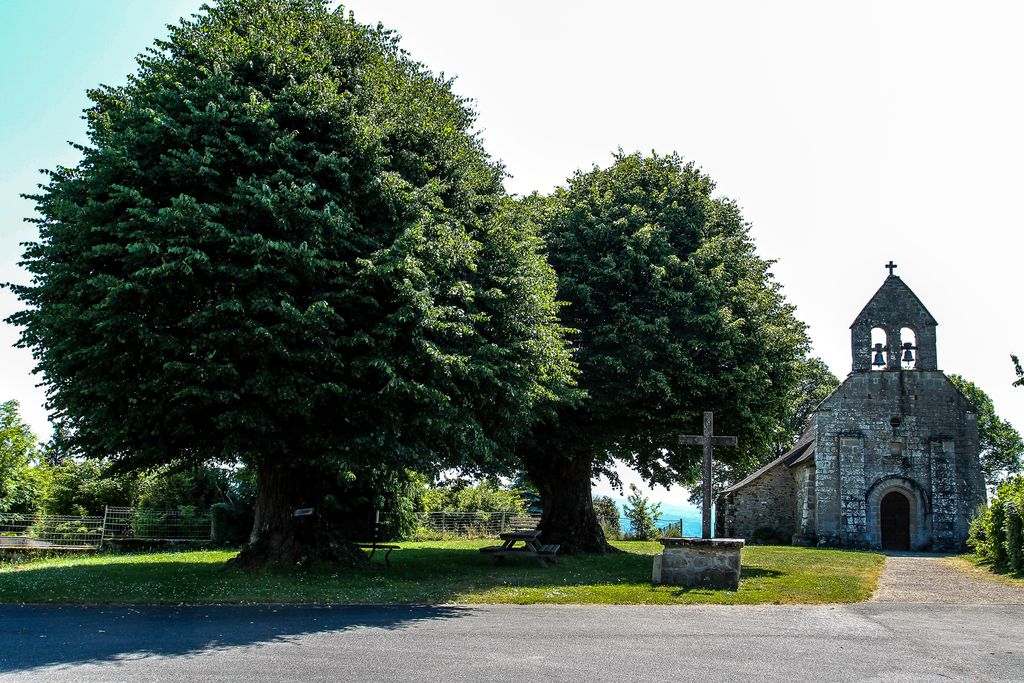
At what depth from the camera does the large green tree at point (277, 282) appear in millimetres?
13172

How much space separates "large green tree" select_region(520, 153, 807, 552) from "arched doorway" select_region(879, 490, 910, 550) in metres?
13.3

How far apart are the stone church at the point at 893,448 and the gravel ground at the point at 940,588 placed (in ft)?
42.3

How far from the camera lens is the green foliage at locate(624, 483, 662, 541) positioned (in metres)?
35.2

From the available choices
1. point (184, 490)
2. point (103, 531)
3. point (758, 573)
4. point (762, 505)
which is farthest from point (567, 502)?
point (762, 505)

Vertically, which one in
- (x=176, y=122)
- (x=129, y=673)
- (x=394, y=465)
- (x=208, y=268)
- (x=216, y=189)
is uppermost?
(x=176, y=122)

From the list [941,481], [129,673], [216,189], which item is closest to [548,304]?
[216,189]

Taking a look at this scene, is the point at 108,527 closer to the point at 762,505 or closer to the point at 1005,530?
the point at 1005,530

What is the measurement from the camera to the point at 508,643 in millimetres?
9180

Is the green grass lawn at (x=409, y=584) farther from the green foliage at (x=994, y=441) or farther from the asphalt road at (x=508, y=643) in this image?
the green foliage at (x=994, y=441)

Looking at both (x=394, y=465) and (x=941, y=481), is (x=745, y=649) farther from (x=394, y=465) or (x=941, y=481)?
(x=941, y=481)

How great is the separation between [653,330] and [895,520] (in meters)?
20.2

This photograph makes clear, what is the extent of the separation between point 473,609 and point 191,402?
18.8ft

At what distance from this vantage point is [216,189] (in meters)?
13.9

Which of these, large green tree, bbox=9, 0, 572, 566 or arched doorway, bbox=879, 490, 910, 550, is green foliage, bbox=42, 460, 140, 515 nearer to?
large green tree, bbox=9, 0, 572, 566
